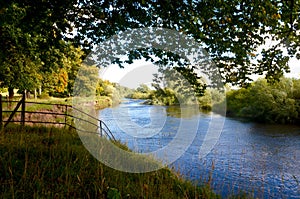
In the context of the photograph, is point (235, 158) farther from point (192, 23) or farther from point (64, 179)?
point (64, 179)

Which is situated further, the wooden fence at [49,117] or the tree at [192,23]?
the wooden fence at [49,117]

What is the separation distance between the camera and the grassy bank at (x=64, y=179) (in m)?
3.83

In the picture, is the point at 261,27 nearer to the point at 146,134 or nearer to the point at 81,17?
the point at 81,17

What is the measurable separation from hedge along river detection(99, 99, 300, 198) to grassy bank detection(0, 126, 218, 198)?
1.32m

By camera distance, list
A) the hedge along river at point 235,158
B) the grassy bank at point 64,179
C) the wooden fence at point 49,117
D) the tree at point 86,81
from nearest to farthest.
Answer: the grassy bank at point 64,179
the tree at point 86,81
the hedge along river at point 235,158
the wooden fence at point 49,117

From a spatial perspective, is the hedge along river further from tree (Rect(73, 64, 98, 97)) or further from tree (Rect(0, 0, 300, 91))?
tree (Rect(0, 0, 300, 91))

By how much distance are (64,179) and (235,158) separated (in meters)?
9.78

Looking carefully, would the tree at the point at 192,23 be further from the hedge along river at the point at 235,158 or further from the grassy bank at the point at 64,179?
the grassy bank at the point at 64,179

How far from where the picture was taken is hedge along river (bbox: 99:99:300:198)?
7945 mm

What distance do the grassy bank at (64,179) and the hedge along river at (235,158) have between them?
4.32 ft


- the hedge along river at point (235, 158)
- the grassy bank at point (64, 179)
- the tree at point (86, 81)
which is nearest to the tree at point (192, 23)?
the tree at point (86, 81)

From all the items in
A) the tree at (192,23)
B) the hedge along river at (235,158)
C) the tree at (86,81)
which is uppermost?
the tree at (192,23)

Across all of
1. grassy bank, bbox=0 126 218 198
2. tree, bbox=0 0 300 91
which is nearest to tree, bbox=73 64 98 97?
tree, bbox=0 0 300 91

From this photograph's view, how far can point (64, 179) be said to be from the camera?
14.5ft
